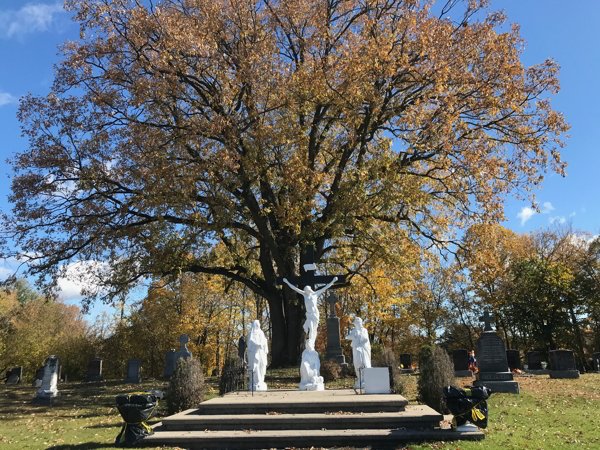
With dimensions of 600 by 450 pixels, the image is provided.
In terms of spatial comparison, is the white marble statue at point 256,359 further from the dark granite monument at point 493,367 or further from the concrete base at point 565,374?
the concrete base at point 565,374

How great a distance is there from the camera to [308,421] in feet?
27.3

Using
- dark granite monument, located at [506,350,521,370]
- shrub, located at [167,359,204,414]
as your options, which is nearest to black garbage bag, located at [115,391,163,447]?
shrub, located at [167,359,204,414]

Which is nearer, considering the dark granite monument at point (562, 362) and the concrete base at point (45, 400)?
the concrete base at point (45, 400)

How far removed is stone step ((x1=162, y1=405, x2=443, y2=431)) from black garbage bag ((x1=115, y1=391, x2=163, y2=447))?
0.73 metres

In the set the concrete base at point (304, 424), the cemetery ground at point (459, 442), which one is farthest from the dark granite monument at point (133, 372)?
the concrete base at point (304, 424)

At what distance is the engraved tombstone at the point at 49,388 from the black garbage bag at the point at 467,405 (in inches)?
511

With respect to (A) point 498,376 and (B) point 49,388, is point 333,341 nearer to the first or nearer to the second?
(A) point 498,376

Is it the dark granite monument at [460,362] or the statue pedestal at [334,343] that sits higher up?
the statue pedestal at [334,343]

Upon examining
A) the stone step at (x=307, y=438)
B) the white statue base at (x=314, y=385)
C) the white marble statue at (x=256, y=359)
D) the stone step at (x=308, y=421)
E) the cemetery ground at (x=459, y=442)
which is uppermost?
the white marble statue at (x=256, y=359)

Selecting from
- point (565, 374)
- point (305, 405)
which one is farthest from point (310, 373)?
point (565, 374)

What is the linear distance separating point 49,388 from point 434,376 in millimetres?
12611

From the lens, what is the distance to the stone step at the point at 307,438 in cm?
763

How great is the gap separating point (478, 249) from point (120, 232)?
550 inches

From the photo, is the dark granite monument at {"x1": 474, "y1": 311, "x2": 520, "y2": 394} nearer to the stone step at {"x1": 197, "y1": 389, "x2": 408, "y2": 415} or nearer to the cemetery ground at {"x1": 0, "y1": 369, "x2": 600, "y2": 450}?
the cemetery ground at {"x1": 0, "y1": 369, "x2": 600, "y2": 450}
